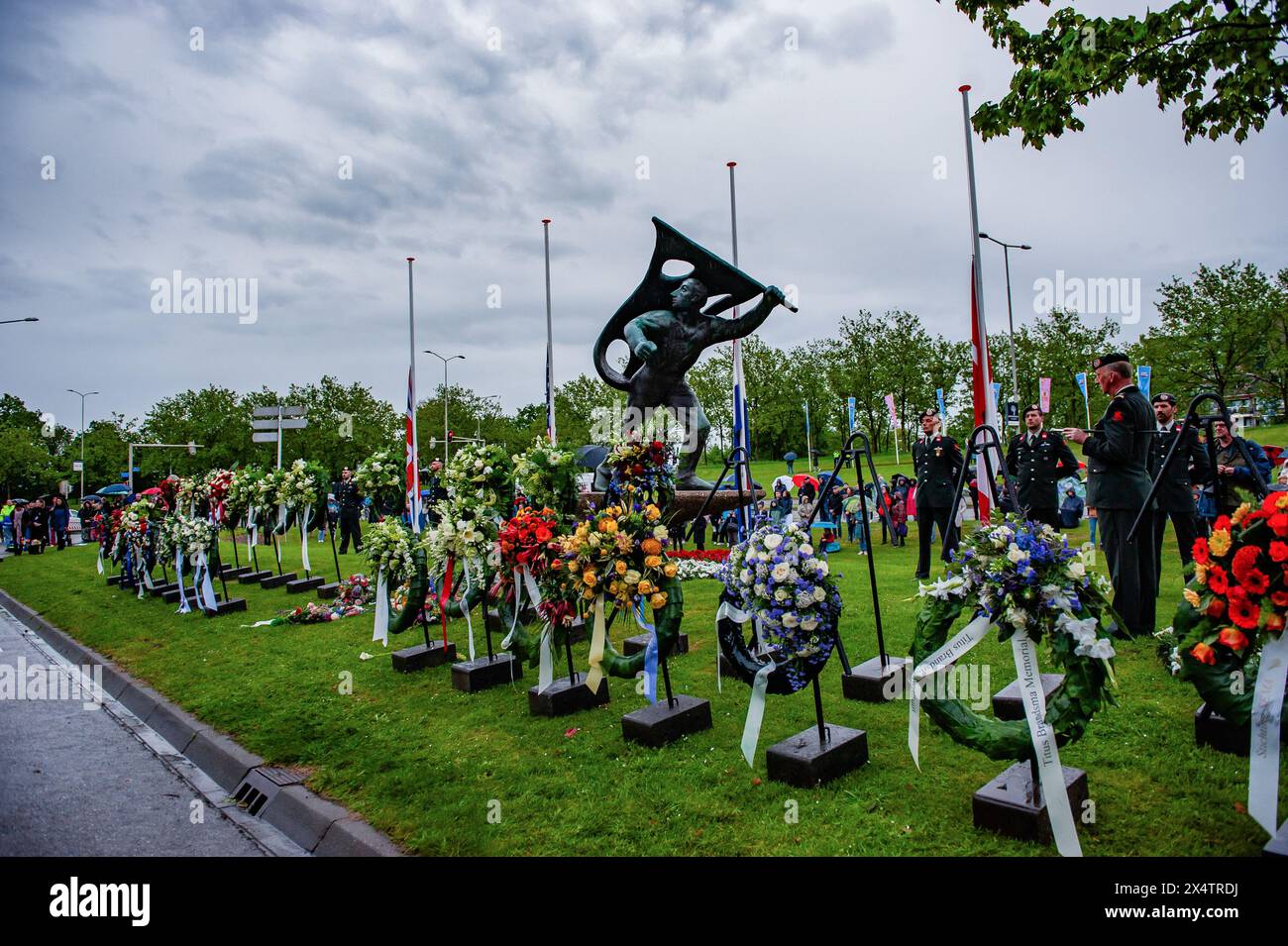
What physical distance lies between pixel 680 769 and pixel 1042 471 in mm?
8120

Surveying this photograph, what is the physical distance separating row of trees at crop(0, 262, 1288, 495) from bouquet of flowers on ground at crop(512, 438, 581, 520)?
26462mm

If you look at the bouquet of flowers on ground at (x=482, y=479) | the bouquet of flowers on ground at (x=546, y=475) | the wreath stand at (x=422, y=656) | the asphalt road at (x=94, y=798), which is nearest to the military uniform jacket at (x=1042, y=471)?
the bouquet of flowers on ground at (x=546, y=475)

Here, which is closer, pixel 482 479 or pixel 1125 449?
pixel 1125 449

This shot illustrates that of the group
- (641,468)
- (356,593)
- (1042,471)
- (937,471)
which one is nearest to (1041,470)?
(1042,471)

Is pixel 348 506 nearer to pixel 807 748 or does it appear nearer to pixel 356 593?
pixel 356 593

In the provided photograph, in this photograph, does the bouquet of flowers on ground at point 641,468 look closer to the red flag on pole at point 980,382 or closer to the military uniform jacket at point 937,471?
the military uniform jacket at point 937,471

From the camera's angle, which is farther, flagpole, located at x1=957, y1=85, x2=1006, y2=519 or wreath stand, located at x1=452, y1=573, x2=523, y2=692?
flagpole, located at x1=957, y1=85, x2=1006, y2=519

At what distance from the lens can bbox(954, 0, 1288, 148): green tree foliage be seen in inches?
243

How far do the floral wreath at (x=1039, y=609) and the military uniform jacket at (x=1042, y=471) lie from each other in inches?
302

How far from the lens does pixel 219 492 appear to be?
1449 centimetres

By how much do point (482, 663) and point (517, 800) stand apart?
289cm

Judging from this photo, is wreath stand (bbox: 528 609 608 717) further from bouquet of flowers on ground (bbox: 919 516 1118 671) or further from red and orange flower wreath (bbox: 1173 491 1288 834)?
red and orange flower wreath (bbox: 1173 491 1288 834)

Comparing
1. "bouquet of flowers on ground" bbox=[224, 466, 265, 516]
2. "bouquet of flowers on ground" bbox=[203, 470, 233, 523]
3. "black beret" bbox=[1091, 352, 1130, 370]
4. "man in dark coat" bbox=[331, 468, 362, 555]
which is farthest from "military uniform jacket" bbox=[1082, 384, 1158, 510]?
"man in dark coat" bbox=[331, 468, 362, 555]

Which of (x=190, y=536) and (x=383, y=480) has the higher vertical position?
(x=383, y=480)
